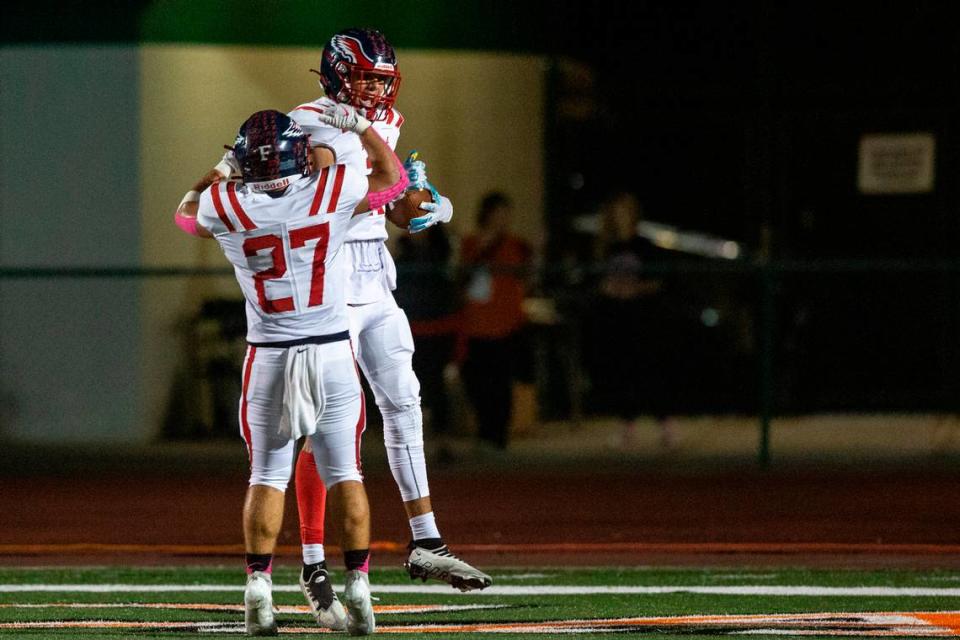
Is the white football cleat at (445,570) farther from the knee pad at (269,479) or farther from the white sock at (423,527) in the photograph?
the knee pad at (269,479)

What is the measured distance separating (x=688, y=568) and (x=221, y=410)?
6.58 m

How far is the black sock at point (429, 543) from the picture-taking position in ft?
26.0

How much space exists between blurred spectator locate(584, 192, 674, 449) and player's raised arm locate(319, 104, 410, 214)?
26.0ft

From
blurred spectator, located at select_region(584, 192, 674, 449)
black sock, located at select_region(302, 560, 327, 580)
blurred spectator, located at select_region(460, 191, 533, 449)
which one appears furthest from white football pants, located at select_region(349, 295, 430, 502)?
blurred spectator, located at select_region(584, 192, 674, 449)

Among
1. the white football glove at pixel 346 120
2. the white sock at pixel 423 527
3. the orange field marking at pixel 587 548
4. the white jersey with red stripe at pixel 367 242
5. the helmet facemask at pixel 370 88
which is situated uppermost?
the helmet facemask at pixel 370 88

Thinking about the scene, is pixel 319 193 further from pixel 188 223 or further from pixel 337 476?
pixel 337 476

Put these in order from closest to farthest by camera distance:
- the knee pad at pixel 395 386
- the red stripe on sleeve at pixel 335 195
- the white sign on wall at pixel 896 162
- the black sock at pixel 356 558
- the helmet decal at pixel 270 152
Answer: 1. the helmet decal at pixel 270 152
2. the red stripe on sleeve at pixel 335 195
3. the black sock at pixel 356 558
4. the knee pad at pixel 395 386
5. the white sign on wall at pixel 896 162

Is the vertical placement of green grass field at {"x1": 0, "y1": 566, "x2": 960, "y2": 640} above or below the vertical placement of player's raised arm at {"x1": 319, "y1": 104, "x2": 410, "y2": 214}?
below

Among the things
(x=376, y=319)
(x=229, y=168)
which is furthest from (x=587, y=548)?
(x=229, y=168)

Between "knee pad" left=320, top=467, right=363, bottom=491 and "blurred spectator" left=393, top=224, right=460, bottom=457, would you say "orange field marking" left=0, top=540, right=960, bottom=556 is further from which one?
"blurred spectator" left=393, top=224, right=460, bottom=457

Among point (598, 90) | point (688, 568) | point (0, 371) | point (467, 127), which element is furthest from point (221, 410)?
point (688, 568)

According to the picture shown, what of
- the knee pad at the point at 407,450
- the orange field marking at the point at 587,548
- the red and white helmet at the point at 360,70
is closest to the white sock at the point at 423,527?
the knee pad at the point at 407,450

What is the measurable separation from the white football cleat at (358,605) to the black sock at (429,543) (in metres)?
0.73

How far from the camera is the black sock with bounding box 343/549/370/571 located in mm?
7262
